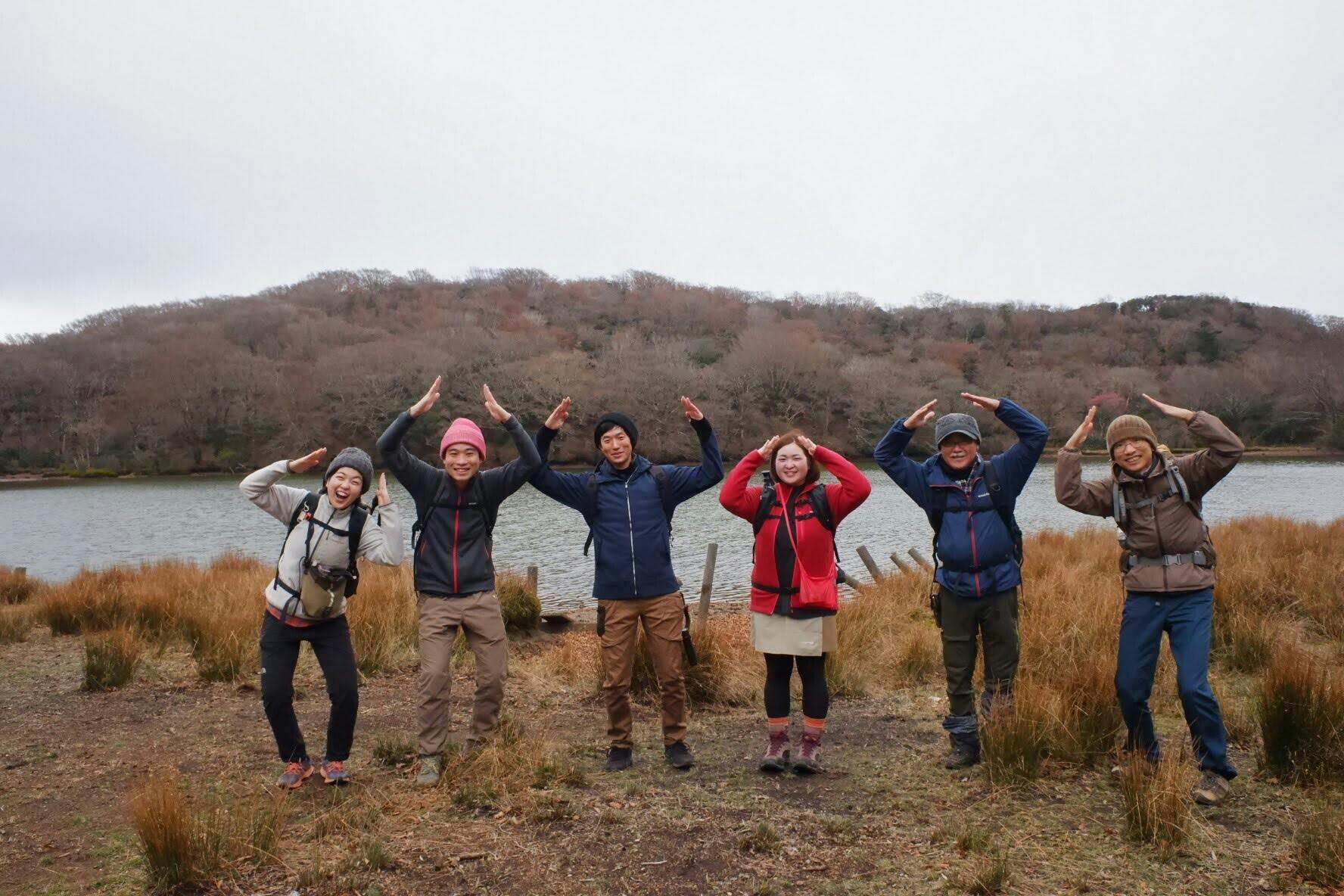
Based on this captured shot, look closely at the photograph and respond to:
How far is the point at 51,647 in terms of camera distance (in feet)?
24.8

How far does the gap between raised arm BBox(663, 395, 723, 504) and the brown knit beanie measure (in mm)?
1832

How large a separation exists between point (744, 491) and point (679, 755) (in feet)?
4.52

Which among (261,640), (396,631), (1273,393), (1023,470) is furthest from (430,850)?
(1273,393)

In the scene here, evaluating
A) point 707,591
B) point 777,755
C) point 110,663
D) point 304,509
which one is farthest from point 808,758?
point 110,663

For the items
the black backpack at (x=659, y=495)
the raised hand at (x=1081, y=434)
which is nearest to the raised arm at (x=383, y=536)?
the black backpack at (x=659, y=495)

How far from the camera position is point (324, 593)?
3812 millimetres

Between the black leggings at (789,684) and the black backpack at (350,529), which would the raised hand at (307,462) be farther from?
the black leggings at (789,684)

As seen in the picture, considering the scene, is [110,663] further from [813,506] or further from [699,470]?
[813,506]

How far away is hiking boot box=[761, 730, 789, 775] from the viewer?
4094 millimetres

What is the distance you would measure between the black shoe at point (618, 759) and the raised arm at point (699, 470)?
130 cm

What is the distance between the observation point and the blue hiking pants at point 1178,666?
3.49m

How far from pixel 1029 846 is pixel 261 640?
3.37m

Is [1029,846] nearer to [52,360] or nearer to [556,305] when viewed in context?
[52,360]

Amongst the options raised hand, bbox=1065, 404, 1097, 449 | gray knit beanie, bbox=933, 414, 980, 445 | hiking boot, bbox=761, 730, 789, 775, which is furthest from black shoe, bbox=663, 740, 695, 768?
raised hand, bbox=1065, 404, 1097, 449
